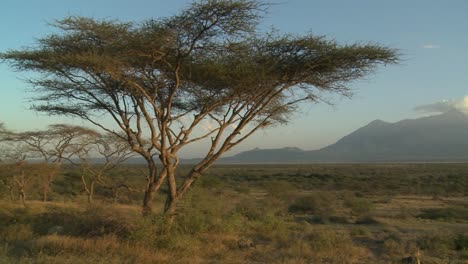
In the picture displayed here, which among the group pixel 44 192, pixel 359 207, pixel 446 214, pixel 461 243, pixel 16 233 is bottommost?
pixel 446 214

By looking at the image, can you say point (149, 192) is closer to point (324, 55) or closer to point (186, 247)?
point (186, 247)

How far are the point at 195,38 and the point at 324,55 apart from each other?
315 centimetres

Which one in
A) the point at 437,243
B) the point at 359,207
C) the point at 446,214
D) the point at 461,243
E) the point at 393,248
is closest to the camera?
the point at 393,248

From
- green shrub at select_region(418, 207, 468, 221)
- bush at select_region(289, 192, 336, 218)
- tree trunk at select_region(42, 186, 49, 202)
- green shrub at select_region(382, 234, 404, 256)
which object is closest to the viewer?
green shrub at select_region(382, 234, 404, 256)

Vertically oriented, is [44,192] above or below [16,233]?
above

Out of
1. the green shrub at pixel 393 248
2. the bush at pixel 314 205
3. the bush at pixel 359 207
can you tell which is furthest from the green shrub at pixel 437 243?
the bush at pixel 314 205

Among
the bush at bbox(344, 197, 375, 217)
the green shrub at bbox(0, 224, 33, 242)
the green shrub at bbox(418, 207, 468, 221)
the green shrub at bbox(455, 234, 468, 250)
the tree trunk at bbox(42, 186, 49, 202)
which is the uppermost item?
the tree trunk at bbox(42, 186, 49, 202)

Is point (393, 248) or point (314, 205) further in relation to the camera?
point (314, 205)

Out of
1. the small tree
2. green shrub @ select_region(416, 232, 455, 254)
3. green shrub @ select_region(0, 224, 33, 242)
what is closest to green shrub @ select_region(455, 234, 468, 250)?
green shrub @ select_region(416, 232, 455, 254)

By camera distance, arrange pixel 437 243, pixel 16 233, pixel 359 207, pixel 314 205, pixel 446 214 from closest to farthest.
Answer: pixel 16 233 < pixel 437 243 < pixel 446 214 < pixel 359 207 < pixel 314 205

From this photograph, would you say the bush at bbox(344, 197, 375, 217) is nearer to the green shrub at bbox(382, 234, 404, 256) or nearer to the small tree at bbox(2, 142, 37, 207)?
the green shrub at bbox(382, 234, 404, 256)

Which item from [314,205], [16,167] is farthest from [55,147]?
[314,205]

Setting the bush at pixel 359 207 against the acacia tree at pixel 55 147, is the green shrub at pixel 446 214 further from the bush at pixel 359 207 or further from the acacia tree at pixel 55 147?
the acacia tree at pixel 55 147

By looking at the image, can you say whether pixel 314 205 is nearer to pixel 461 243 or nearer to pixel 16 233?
pixel 461 243
